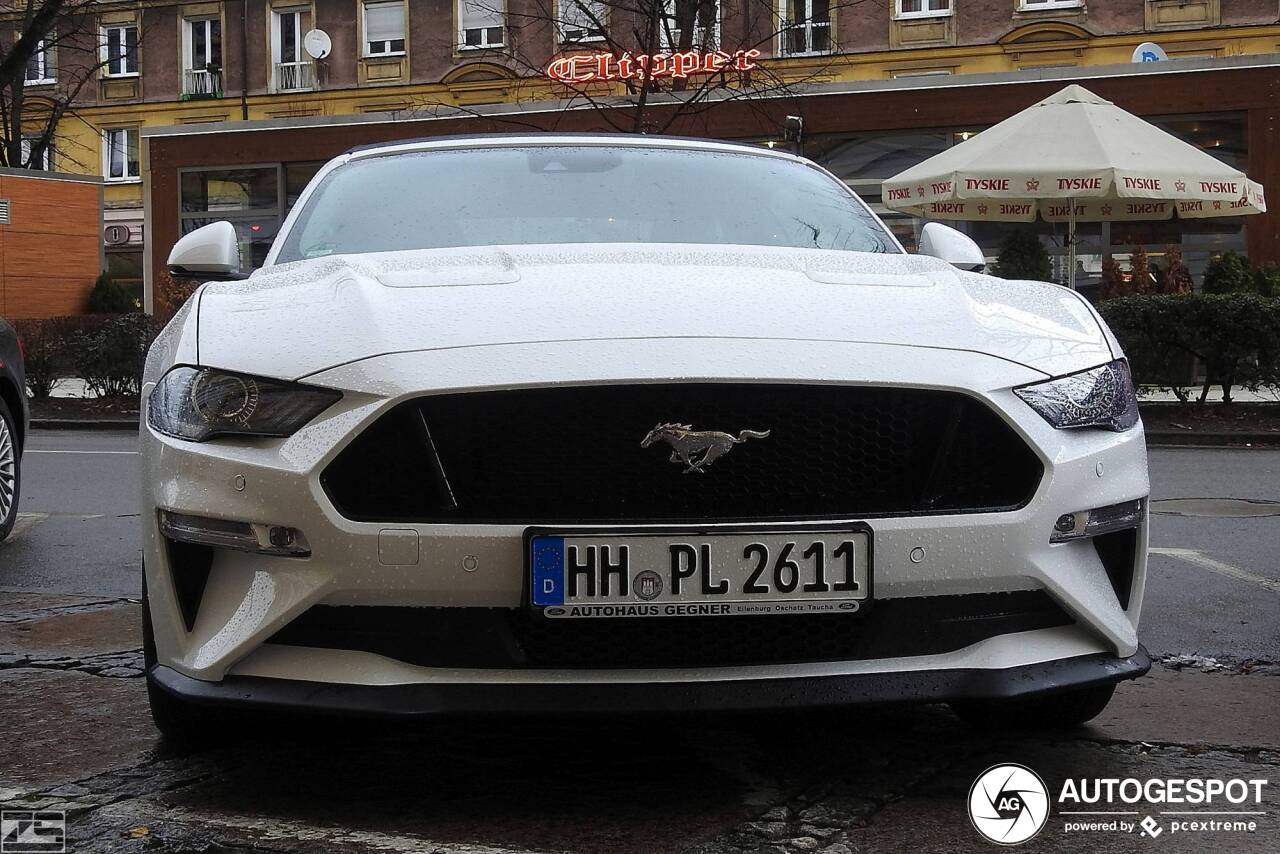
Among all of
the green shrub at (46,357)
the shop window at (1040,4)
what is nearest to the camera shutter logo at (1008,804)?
the green shrub at (46,357)

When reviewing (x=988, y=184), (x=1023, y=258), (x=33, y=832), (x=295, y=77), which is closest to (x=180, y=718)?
(x=33, y=832)

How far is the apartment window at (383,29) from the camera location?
42.2m

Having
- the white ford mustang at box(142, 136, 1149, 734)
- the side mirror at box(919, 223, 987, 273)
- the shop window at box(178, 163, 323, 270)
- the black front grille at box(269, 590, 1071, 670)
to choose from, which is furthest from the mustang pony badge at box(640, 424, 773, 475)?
the shop window at box(178, 163, 323, 270)

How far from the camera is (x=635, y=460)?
2.86 m

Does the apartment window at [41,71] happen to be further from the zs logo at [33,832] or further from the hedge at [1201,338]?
the zs logo at [33,832]

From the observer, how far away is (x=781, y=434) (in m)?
2.88

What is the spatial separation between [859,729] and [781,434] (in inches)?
40.4

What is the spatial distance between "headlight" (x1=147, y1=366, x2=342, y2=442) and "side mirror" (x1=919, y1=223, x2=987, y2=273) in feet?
6.78

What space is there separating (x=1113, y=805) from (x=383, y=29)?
41.8m

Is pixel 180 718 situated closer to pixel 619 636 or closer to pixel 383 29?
pixel 619 636

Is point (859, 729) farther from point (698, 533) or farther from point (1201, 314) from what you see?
point (1201, 314)

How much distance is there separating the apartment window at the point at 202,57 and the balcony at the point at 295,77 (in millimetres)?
1887

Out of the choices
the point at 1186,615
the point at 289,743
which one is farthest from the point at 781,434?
the point at 1186,615

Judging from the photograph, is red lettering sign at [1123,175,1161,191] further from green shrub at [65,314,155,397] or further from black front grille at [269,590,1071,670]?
black front grille at [269,590,1071,670]
